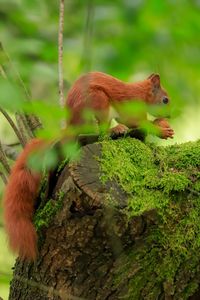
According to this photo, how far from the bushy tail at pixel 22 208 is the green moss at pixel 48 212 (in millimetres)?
52

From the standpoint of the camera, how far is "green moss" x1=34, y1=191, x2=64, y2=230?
1.88 metres

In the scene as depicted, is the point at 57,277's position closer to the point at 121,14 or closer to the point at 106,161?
the point at 106,161

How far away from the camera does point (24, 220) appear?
2.06 m

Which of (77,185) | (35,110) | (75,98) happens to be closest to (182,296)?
(77,185)

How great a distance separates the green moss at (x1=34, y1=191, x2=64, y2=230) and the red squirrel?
0.17 ft

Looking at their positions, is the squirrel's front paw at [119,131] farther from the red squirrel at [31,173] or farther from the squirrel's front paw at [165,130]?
the squirrel's front paw at [165,130]

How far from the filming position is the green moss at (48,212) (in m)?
1.88

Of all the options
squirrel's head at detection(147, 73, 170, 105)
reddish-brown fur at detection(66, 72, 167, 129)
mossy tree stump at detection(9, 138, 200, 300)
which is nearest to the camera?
mossy tree stump at detection(9, 138, 200, 300)

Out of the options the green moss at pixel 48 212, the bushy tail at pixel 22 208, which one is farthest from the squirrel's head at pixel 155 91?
the green moss at pixel 48 212

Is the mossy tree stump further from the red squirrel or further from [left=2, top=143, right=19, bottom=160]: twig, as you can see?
[left=2, top=143, right=19, bottom=160]: twig

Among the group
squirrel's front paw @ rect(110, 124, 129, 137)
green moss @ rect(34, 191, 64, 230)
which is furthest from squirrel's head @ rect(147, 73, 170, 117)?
green moss @ rect(34, 191, 64, 230)

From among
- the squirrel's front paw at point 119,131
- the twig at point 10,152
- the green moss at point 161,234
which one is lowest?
the twig at point 10,152

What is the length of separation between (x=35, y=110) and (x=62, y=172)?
1.02 m

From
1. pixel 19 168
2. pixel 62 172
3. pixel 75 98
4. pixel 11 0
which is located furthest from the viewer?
pixel 75 98
